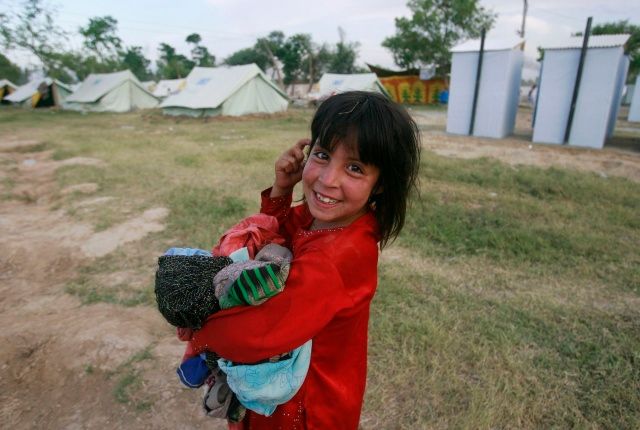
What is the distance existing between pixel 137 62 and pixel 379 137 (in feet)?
194

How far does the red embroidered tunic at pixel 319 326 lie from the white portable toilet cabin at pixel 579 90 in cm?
1072

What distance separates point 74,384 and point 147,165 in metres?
5.57

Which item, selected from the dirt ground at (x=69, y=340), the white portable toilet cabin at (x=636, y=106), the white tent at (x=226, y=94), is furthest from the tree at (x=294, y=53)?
the dirt ground at (x=69, y=340)

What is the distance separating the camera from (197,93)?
55.1ft

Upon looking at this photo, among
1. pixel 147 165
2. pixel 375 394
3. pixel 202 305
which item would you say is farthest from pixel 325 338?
pixel 147 165

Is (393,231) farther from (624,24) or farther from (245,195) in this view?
(624,24)

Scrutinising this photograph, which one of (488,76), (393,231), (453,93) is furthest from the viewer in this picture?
(453,93)

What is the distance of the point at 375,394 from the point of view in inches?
80.4

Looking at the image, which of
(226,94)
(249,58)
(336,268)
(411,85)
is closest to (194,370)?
(336,268)

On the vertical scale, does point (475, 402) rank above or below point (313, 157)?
below

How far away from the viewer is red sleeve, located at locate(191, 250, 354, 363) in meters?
0.77

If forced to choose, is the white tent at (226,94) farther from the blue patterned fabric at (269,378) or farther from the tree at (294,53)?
the tree at (294,53)

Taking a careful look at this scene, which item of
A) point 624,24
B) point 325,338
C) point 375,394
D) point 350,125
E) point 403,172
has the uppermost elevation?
point 624,24

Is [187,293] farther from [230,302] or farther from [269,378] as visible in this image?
[269,378]
